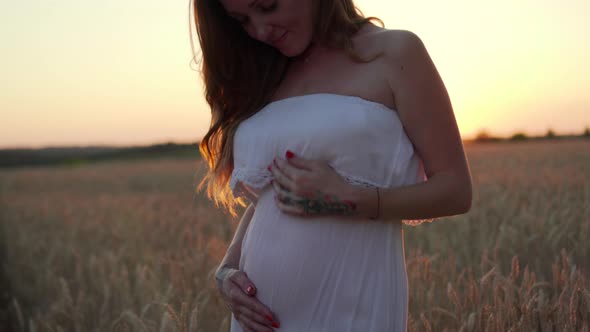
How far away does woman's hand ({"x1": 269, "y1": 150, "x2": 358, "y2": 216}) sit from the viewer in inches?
51.1

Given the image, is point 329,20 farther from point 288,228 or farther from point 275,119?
point 288,228

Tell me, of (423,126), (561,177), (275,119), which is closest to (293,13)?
(275,119)

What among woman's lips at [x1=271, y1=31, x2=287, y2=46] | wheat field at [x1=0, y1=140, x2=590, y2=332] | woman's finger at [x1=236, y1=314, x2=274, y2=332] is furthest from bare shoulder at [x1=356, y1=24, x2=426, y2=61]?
wheat field at [x1=0, y1=140, x2=590, y2=332]

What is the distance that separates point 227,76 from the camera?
178cm

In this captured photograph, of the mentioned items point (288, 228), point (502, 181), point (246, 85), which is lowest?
point (502, 181)

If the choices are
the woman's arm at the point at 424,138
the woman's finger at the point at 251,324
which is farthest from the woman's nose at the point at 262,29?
the woman's finger at the point at 251,324

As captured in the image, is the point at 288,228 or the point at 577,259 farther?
the point at 577,259

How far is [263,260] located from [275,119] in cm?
35

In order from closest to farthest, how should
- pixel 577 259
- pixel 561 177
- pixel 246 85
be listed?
pixel 246 85 < pixel 577 259 < pixel 561 177

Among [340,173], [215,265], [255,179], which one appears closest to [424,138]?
[340,173]

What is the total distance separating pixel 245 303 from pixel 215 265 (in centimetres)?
163

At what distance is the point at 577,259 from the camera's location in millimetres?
2955

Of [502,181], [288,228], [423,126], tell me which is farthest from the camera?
[502,181]

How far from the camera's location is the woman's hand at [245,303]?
1417 millimetres
